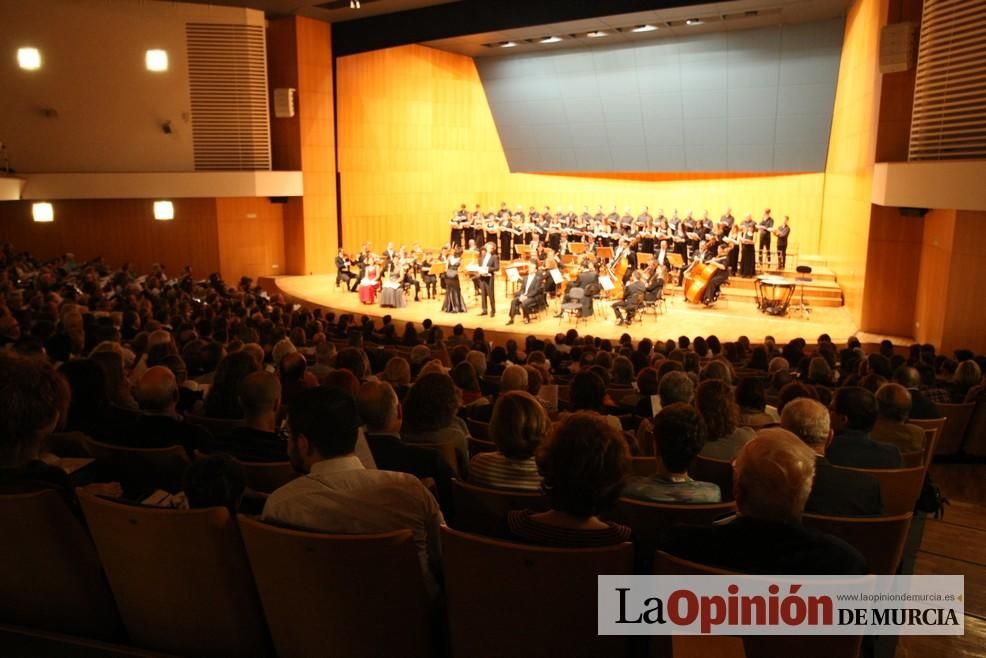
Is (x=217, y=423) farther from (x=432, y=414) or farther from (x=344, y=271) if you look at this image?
(x=344, y=271)

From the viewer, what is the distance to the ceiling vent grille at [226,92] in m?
16.1

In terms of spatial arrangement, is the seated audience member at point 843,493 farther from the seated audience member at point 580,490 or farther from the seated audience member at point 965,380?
the seated audience member at point 965,380

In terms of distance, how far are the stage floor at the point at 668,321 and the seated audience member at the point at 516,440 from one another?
838 centimetres

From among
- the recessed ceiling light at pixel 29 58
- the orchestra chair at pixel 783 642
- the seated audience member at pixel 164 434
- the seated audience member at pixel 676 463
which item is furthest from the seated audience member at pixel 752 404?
the recessed ceiling light at pixel 29 58

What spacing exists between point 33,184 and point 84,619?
1480 cm

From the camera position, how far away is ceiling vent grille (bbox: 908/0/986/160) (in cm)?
860

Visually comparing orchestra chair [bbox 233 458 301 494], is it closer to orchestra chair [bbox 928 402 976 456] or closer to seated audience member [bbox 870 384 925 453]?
seated audience member [bbox 870 384 925 453]

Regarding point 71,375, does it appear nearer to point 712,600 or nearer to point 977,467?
point 712,600

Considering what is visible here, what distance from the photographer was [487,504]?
271 centimetres

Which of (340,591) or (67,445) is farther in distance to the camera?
(67,445)

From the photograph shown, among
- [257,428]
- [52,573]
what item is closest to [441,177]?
[257,428]

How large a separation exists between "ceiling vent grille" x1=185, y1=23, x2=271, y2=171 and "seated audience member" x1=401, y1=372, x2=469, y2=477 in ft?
47.3

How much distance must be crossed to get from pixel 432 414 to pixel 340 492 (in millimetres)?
1286

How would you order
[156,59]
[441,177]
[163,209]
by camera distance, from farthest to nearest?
[441,177], [163,209], [156,59]
